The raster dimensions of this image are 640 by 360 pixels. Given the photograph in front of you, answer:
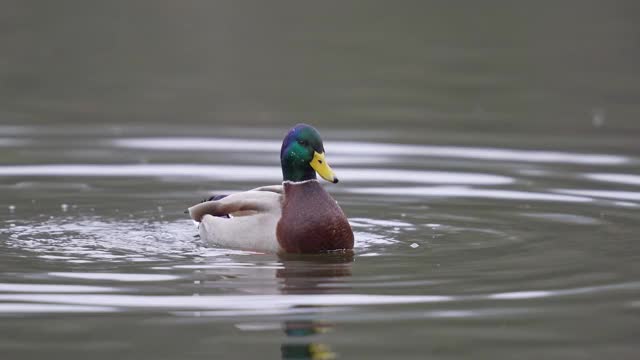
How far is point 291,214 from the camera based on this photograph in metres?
12.3

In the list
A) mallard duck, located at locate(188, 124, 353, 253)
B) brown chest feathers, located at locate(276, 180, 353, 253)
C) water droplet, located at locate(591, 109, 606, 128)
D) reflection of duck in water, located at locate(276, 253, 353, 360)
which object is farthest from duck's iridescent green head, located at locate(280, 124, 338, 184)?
water droplet, located at locate(591, 109, 606, 128)

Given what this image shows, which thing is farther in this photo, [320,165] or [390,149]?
[390,149]

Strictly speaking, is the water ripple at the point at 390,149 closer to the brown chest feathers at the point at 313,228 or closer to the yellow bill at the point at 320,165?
the yellow bill at the point at 320,165

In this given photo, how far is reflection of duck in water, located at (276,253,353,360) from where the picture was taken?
8.96 m

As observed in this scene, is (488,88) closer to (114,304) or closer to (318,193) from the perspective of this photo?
(318,193)

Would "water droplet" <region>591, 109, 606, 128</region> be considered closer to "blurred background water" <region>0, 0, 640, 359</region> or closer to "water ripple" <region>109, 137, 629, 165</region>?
"blurred background water" <region>0, 0, 640, 359</region>

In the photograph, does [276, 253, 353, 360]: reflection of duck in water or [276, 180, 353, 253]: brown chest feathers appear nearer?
[276, 253, 353, 360]: reflection of duck in water

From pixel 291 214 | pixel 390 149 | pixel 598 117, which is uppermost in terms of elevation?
pixel 598 117

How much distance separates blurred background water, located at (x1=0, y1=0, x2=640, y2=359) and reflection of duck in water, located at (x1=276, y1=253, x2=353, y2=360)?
0.03m

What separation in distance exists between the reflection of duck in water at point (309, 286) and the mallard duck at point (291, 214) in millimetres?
170

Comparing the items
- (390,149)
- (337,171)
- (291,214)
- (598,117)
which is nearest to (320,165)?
(291,214)

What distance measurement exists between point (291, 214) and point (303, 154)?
0.57m

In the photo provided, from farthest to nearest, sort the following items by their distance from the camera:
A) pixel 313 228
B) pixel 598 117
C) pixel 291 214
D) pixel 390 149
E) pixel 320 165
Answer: pixel 598 117, pixel 390 149, pixel 320 165, pixel 291 214, pixel 313 228

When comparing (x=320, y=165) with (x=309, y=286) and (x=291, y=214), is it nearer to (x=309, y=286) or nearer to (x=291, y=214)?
(x=291, y=214)
